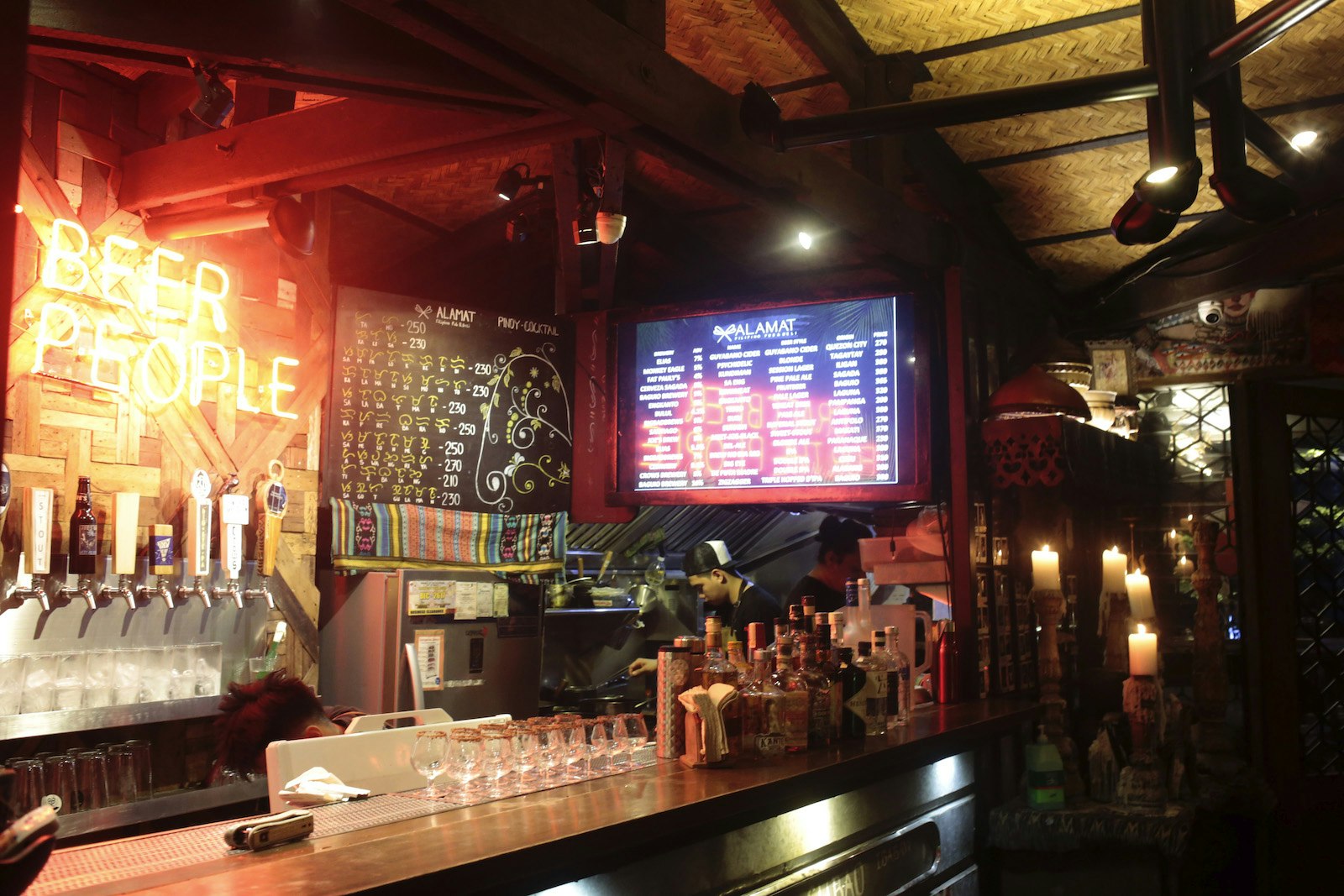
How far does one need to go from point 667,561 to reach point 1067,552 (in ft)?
10.9

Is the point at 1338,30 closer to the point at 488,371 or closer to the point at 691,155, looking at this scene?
the point at 691,155

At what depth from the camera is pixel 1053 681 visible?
5566 millimetres

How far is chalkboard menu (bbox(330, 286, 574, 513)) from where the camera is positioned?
18.6 feet

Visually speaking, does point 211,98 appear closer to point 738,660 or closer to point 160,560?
point 160,560

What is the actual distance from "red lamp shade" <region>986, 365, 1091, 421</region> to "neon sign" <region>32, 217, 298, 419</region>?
135 inches

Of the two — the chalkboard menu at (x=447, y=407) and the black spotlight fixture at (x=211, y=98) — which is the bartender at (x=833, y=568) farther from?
the black spotlight fixture at (x=211, y=98)

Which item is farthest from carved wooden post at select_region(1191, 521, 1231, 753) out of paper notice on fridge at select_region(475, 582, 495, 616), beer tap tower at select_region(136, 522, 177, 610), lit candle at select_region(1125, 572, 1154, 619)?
beer tap tower at select_region(136, 522, 177, 610)

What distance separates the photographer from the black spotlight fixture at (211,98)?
366 centimetres

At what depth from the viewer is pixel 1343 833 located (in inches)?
236

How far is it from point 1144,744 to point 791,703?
2.34 m

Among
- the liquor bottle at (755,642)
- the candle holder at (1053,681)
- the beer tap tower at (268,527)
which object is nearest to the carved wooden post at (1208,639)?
the candle holder at (1053,681)

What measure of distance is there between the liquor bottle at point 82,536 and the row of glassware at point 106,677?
0.33 meters

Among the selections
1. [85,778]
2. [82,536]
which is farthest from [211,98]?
[85,778]

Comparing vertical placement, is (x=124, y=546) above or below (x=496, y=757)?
above
